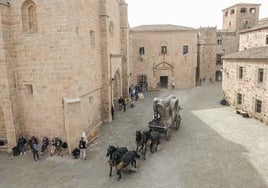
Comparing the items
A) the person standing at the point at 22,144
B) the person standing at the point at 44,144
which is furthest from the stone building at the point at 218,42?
the person standing at the point at 22,144

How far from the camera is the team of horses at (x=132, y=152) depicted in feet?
29.8

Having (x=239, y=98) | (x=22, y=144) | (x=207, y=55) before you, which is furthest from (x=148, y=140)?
(x=207, y=55)

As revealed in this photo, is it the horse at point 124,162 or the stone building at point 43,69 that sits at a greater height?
Result: the stone building at point 43,69

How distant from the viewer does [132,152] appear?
372 inches

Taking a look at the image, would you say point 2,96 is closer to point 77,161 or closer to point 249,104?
point 77,161

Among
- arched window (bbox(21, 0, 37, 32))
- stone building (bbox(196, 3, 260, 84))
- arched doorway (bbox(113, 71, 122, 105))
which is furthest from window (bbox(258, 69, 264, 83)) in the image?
stone building (bbox(196, 3, 260, 84))

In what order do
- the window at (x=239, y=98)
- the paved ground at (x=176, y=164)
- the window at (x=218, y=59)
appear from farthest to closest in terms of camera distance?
the window at (x=218, y=59) < the window at (x=239, y=98) < the paved ground at (x=176, y=164)

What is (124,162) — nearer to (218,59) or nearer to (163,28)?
(163,28)

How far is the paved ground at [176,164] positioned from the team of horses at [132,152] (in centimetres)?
42

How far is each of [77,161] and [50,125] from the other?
2573mm

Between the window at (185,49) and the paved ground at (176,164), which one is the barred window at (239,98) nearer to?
the paved ground at (176,164)

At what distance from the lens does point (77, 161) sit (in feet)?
35.5

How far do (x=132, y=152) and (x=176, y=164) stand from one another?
7.70ft

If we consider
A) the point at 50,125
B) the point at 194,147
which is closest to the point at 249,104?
the point at 194,147
